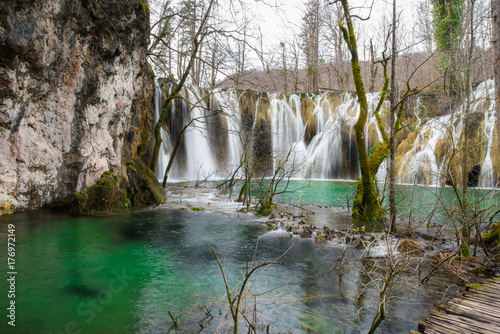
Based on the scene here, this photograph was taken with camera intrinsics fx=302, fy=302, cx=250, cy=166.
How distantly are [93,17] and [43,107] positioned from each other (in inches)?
128

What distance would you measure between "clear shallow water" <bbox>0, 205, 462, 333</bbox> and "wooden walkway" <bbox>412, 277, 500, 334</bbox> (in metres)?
0.43

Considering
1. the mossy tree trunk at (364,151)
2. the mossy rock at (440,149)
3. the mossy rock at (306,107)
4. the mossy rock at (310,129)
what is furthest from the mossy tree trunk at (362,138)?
the mossy rock at (306,107)

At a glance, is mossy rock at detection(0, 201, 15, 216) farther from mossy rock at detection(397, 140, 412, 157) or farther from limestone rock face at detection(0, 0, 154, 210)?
mossy rock at detection(397, 140, 412, 157)

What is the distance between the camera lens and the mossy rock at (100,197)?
919cm

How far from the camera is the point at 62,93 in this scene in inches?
363

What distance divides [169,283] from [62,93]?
24.7 feet

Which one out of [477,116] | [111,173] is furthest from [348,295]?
[477,116]

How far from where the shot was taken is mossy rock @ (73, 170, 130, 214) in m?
9.19

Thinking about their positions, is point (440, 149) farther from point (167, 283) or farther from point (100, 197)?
point (167, 283)

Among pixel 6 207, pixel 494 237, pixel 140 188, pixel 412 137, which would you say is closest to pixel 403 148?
pixel 412 137

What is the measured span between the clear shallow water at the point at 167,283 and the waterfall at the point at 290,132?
37.3ft

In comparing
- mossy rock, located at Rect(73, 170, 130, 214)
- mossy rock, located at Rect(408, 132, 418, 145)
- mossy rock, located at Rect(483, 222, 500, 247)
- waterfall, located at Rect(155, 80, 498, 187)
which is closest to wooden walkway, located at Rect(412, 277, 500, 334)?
mossy rock, located at Rect(483, 222, 500, 247)

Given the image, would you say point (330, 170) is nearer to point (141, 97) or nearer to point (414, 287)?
point (141, 97)

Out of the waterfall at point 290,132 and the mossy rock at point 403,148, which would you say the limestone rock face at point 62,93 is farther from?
the mossy rock at point 403,148
